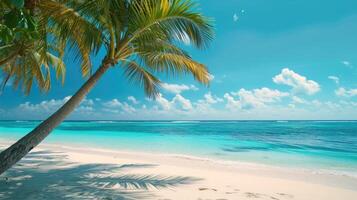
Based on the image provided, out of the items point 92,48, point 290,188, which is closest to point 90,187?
point 92,48

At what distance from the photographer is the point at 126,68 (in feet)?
20.4

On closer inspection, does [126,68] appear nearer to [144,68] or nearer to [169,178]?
[144,68]

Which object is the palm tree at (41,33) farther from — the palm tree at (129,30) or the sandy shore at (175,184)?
the sandy shore at (175,184)

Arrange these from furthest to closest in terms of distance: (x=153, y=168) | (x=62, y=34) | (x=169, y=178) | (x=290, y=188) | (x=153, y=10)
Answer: (x=153, y=168)
(x=169, y=178)
(x=290, y=188)
(x=62, y=34)
(x=153, y=10)

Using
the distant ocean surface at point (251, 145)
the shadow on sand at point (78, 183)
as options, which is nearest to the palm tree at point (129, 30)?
the shadow on sand at point (78, 183)

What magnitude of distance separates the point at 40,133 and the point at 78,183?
5.91 ft

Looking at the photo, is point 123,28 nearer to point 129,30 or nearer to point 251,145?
point 129,30

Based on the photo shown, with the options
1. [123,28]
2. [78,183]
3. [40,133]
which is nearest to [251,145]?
[78,183]

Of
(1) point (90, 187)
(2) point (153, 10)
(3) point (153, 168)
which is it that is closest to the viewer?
(2) point (153, 10)

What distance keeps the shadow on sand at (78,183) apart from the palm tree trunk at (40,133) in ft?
3.01

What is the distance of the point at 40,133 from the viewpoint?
3939mm

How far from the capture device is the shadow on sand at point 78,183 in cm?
460

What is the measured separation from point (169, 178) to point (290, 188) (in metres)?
2.14

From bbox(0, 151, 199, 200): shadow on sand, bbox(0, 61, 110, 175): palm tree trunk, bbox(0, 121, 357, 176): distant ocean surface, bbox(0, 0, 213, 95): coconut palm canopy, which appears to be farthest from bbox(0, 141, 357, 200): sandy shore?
bbox(0, 121, 357, 176): distant ocean surface
